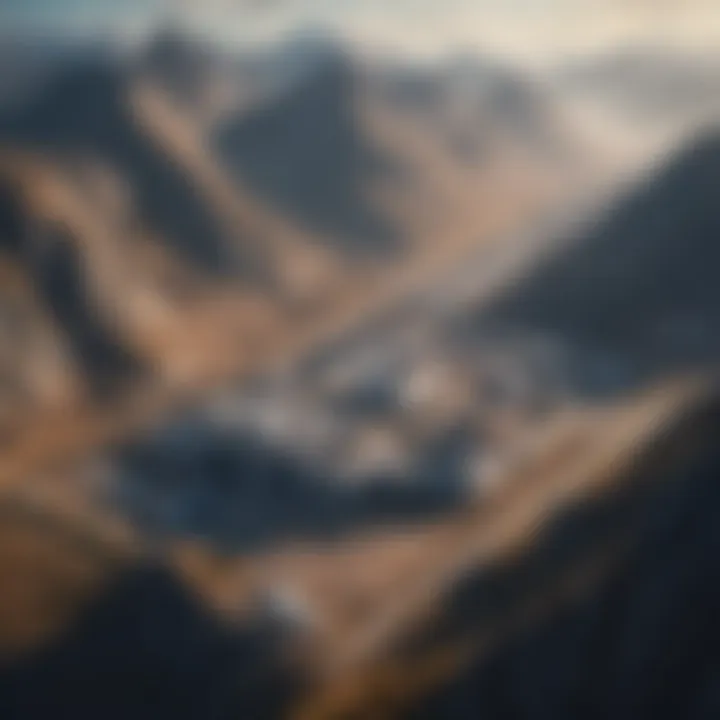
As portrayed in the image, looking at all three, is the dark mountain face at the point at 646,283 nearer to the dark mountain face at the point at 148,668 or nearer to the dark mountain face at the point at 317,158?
the dark mountain face at the point at 317,158

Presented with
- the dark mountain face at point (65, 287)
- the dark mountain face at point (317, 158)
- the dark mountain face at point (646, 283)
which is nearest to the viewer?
the dark mountain face at point (646, 283)

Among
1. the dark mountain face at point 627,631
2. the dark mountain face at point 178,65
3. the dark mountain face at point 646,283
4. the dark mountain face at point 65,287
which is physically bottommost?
the dark mountain face at point 627,631

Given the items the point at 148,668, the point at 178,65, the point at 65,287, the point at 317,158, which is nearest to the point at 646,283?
the point at 65,287

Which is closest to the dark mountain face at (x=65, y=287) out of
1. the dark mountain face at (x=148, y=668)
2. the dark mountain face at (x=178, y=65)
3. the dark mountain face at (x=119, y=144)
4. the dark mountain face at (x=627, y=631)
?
the dark mountain face at (x=119, y=144)

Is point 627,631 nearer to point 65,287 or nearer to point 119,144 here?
point 65,287

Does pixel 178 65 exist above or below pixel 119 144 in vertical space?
above

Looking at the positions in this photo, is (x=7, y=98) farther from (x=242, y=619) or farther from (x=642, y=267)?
(x=242, y=619)
